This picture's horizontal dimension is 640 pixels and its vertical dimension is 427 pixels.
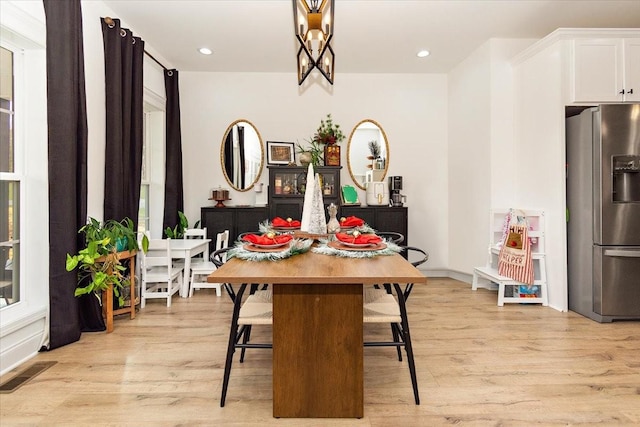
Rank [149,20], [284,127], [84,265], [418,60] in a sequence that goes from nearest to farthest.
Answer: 1. [84,265]
2. [149,20]
3. [418,60]
4. [284,127]

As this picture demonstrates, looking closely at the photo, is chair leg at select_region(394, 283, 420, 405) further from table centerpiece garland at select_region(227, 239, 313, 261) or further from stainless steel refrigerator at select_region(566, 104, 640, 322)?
stainless steel refrigerator at select_region(566, 104, 640, 322)

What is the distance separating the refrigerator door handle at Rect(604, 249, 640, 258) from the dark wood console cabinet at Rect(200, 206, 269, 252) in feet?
11.5

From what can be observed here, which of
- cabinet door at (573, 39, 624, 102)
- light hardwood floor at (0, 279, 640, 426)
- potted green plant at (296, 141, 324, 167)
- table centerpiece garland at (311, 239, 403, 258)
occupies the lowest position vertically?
light hardwood floor at (0, 279, 640, 426)

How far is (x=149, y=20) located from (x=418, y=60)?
121 inches

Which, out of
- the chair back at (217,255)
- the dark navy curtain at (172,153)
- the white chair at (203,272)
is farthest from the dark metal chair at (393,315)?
the dark navy curtain at (172,153)

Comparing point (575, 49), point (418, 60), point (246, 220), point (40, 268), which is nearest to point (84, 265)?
point (40, 268)

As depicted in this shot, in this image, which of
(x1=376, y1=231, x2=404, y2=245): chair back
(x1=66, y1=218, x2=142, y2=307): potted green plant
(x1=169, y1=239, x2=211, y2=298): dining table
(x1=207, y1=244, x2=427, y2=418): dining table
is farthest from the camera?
(x1=169, y1=239, x2=211, y2=298): dining table

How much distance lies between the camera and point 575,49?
325 centimetres

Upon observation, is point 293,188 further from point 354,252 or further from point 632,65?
point 632,65

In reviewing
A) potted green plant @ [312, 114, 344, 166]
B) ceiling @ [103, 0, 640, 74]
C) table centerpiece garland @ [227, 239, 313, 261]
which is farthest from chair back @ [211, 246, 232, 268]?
potted green plant @ [312, 114, 344, 166]

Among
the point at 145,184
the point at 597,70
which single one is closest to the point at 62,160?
the point at 145,184

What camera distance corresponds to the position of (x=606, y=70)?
10.7ft

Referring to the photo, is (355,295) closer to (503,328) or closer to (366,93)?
(503,328)

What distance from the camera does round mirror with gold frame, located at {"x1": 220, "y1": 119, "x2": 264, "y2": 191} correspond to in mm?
4836
